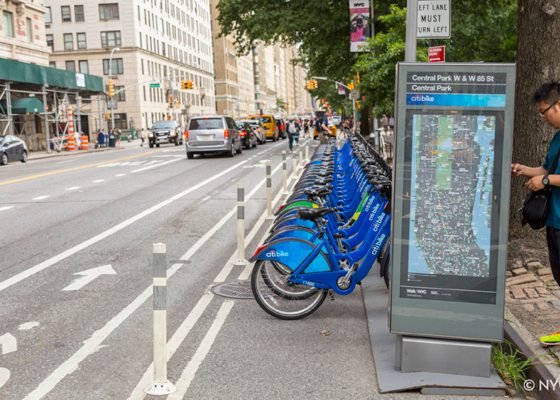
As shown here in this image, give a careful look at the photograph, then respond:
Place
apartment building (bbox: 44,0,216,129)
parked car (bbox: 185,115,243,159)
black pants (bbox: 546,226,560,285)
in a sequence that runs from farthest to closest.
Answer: apartment building (bbox: 44,0,216,129) → parked car (bbox: 185,115,243,159) → black pants (bbox: 546,226,560,285)

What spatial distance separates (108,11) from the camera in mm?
75188

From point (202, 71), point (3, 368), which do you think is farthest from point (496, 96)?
point (202, 71)

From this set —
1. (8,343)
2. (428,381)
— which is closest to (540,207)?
(428,381)

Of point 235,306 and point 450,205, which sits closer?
point 450,205

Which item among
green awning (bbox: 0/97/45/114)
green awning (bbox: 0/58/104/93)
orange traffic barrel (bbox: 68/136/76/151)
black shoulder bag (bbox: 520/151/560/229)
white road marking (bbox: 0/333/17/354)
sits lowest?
orange traffic barrel (bbox: 68/136/76/151)

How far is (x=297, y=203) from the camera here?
7.12 m

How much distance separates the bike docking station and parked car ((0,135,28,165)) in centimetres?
2793

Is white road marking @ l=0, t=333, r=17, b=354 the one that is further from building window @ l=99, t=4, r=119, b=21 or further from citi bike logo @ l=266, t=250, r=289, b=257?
building window @ l=99, t=4, r=119, b=21

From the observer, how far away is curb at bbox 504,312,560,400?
12.6 ft

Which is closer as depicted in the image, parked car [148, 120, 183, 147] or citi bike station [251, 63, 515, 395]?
citi bike station [251, 63, 515, 395]

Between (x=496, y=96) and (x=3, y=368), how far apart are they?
406 centimetres

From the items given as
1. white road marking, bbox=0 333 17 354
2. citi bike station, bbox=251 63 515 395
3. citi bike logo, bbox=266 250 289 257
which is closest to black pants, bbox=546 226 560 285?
citi bike station, bbox=251 63 515 395

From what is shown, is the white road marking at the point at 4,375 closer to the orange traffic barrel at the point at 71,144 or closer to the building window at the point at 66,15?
the orange traffic barrel at the point at 71,144

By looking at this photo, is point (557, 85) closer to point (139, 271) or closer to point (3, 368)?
point (3, 368)
